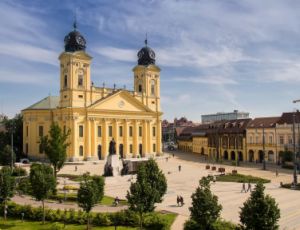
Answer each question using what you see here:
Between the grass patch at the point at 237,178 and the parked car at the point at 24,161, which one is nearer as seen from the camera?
the grass patch at the point at 237,178

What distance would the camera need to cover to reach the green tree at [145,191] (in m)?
25.0

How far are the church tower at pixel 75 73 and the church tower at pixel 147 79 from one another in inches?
622

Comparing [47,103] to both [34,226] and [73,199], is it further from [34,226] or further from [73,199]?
[34,226]

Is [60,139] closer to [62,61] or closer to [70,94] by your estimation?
[70,94]

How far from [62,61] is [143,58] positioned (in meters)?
22.0

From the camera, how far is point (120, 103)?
84.4 m

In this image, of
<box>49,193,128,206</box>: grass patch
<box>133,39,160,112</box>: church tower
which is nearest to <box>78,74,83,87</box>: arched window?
<box>133,39,160,112</box>: church tower

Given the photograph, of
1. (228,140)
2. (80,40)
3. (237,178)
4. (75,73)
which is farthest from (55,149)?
(228,140)

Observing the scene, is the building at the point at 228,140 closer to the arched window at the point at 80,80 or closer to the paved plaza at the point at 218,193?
the paved plaza at the point at 218,193

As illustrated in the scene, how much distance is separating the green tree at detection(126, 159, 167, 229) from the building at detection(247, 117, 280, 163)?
168ft

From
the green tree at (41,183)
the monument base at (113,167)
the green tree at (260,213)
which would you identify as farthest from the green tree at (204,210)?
the monument base at (113,167)

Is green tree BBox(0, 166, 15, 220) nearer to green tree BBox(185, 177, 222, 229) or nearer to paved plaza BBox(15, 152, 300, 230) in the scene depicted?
paved plaza BBox(15, 152, 300, 230)

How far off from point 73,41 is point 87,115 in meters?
16.0

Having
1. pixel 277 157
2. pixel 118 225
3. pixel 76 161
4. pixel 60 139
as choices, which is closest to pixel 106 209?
pixel 118 225
